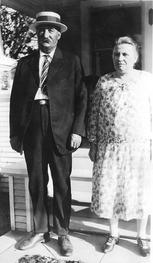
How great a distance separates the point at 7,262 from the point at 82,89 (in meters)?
1.22

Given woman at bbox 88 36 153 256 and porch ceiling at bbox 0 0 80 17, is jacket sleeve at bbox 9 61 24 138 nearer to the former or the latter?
woman at bbox 88 36 153 256

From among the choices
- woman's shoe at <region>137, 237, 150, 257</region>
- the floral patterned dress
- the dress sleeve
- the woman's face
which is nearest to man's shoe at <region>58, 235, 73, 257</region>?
Answer: the floral patterned dress

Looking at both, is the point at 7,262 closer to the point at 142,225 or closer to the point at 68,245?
the point at 68,245

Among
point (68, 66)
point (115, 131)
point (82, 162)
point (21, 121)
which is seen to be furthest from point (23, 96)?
point (82, 162)

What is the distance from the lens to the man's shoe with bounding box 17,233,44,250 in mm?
2322

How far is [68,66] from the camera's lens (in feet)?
7.20

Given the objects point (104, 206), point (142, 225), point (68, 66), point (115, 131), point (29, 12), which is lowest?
point (142, 225)

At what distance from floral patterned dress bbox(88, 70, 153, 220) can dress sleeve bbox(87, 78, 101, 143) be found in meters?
0.02

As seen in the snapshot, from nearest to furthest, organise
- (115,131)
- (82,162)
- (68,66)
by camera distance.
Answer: (115,131) < (68,66) < (82,162)

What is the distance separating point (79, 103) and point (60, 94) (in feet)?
0.45

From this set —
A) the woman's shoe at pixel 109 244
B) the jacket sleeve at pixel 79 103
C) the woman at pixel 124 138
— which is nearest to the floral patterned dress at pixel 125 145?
the woman at pixel 124 138

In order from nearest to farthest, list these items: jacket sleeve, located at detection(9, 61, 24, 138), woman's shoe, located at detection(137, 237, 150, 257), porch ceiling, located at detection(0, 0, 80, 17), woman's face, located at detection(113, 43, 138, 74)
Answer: woman's face, located at detection(113, 43, 138, 74)
woman's shoe, located at detection(137, 237, 150, 257)
jacket sleeve, located at detection(9, 61, 24, 138)
porch ceiling, located at detection(0, 0, 80, 17)

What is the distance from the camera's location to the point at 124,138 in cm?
205

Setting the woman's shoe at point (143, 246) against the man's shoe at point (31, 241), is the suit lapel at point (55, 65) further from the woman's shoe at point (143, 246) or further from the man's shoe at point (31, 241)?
the woman's shoe at point (143, 246)
